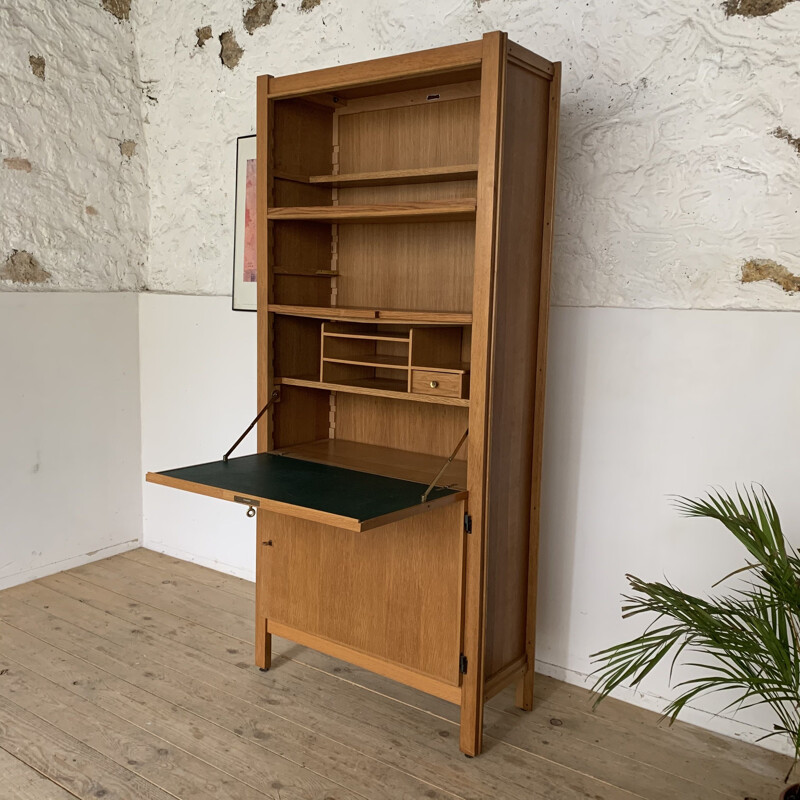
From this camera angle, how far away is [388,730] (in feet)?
8.73

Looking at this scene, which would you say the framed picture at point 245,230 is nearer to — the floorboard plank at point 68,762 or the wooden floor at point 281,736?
the wooden floor at point 281,736

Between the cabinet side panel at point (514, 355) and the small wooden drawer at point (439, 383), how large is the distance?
0.40ft

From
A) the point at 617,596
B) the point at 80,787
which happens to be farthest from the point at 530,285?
the point at 80,787

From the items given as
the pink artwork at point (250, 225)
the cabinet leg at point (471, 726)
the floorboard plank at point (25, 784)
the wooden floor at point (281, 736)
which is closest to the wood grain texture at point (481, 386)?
the cabinet leg at point (471, 726)

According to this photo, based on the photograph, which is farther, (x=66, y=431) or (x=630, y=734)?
(x=66, y=431)

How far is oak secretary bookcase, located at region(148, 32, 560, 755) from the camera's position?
7.84 feet

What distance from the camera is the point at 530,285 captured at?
102 inches

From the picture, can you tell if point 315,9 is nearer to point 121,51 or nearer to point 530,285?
point 121,51

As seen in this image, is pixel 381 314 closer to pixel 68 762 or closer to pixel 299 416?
pixel 299 416

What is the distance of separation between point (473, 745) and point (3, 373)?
2.65 metres

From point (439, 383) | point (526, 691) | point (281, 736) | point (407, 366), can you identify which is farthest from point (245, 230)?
point (526, 691)

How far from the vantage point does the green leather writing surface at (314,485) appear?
7.42 ft

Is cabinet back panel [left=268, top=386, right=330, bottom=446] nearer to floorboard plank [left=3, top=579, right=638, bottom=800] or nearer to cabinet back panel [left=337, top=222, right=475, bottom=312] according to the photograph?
cabinet back panel [left=337, top=222, right=475, bottom=312]

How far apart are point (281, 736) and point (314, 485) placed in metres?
0.84
